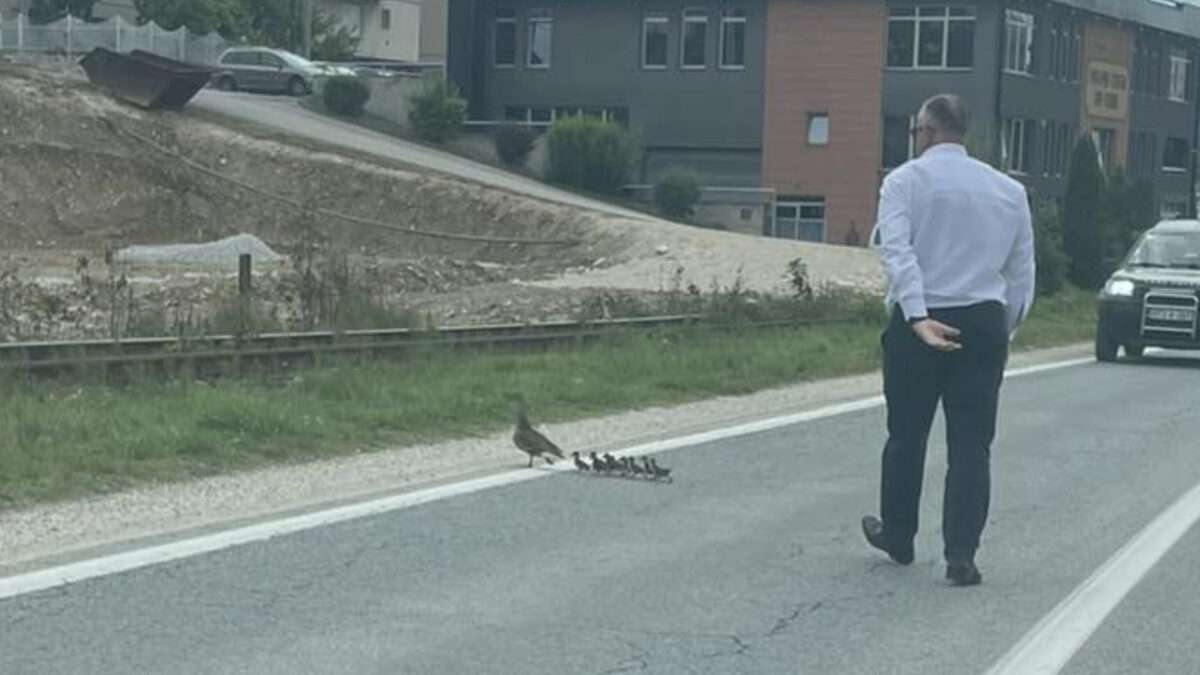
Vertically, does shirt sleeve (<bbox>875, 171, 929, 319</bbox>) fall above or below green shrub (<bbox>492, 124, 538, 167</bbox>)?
above

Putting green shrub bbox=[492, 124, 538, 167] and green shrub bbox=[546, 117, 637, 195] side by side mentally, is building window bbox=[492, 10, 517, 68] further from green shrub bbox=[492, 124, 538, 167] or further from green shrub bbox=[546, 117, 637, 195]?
green shrub bbox=[546, 117, 637, 195]

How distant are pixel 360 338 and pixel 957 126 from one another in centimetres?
1226

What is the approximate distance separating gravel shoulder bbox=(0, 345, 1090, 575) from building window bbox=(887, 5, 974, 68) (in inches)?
1797

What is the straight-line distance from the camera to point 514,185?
169 ft

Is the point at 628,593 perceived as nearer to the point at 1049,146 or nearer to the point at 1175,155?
the point at 1049,146

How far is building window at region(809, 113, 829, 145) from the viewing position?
61969 mm

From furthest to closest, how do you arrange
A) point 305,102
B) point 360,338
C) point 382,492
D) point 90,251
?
point 305,102, point 90,251, point 360,338, point 382,492

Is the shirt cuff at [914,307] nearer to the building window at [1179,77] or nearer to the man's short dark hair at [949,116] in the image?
the man's short dark hair at [949,116]

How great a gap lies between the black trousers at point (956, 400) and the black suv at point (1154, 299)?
1724 centimetres

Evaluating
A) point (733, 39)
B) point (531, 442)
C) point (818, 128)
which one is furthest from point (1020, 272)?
point (733, 39)

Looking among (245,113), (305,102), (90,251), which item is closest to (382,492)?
(90,251)

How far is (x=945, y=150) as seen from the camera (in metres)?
9.27

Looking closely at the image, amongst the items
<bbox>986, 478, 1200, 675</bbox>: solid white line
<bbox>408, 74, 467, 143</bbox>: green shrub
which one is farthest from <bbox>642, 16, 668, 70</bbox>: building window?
<bbox>986, 478, 1200, 675</bbox>: solid white line

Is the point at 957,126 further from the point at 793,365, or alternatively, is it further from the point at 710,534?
the point at 793,365
